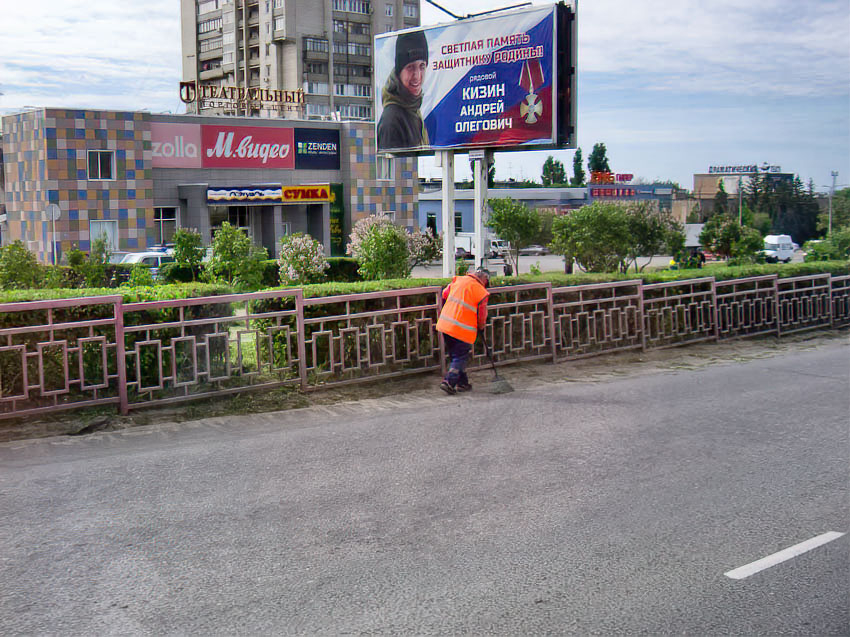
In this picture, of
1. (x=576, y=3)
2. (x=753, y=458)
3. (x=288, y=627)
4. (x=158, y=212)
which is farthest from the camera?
(x=158, y=212)

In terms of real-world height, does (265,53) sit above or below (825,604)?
above

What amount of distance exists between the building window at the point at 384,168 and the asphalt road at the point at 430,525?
141 ft

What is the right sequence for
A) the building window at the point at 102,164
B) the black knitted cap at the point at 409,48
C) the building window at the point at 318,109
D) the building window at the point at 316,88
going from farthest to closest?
the building window at the point at 318,109, the building window at the point at 316,88, the building window at the point at 102,164, the black knitted cap at the point at 409,48

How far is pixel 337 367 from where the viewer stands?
35.4 feet

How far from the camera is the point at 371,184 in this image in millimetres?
51344

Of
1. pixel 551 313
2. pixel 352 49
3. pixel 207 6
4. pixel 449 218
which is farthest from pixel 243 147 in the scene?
pixel 207 6

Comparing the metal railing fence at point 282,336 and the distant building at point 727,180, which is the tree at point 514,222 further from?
the distant building at point 727,180

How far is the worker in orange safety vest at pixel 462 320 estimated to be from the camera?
1080 centimetres

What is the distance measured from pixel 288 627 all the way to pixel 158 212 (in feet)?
139

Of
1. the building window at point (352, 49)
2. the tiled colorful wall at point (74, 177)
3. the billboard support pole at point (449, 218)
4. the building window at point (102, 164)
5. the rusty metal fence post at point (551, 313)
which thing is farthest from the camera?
the building window at point (352, 49)

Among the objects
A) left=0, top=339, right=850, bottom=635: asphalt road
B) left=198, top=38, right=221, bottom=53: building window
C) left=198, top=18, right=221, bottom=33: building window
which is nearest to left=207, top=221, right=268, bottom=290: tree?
left=0, top=339, right=850, bottom=635: asphalt road

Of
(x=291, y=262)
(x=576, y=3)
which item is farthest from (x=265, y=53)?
(x=576, y=3)

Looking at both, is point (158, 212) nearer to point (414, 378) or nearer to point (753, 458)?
point (414, 378)

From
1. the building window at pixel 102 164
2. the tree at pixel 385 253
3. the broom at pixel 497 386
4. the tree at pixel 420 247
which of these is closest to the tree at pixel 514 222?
the tree at pixel 420 247
